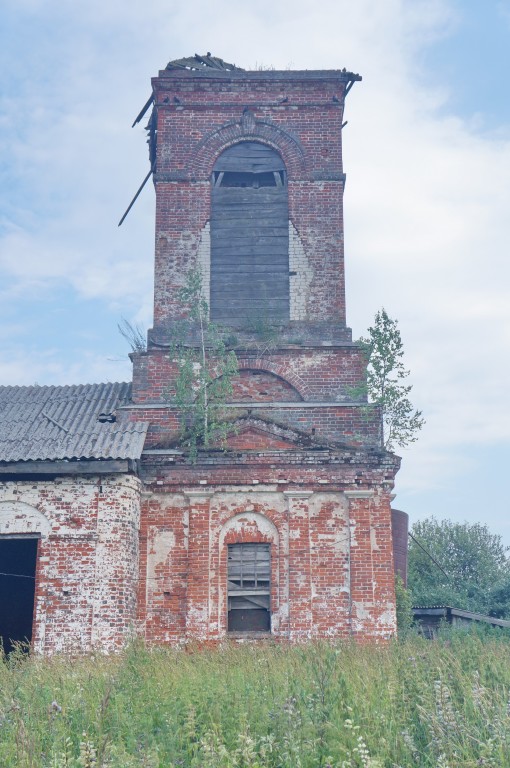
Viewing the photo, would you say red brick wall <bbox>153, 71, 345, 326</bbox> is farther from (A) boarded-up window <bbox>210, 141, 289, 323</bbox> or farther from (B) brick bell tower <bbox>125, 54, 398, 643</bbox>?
(A) boarded-up window <bbox>210, 141, 289, 323</bbox>

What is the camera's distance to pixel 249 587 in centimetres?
1403

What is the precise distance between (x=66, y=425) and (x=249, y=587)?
4.11m

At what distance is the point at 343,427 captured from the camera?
49.7 feet

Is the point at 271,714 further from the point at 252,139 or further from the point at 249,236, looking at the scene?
the point at 252,139

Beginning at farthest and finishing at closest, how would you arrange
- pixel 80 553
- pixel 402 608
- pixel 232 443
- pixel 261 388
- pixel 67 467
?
pixel 261 388 < pixel 402 608 < pixel 232 443 < pixel 67 467 < pixel 80 553

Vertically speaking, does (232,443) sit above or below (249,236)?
below

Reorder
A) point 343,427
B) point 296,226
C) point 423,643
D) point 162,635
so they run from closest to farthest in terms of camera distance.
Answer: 1. point 423,643
2. point 162,635
3. point 343,427
4. point 296,226

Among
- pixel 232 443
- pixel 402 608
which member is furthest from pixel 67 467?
pixel 402 608

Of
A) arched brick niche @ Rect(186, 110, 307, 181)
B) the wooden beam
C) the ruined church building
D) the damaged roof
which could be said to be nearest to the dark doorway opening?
the ruined church building

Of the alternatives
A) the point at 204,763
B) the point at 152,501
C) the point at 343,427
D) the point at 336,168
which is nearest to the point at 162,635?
the point at 152,501

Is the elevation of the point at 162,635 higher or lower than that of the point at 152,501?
lower

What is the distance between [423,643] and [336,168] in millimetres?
9917

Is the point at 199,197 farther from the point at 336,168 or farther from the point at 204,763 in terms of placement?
the point at 204,763

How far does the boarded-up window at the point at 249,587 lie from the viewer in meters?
13.9
